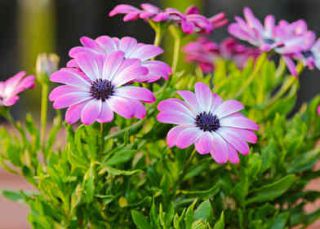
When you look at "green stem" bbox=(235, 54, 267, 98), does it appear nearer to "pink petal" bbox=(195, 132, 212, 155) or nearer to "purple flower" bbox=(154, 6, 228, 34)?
"purple flower" bbox=(154, 6, 228, 34)

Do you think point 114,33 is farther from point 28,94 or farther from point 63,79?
point 63,79

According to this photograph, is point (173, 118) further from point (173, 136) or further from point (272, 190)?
point (272, 190)

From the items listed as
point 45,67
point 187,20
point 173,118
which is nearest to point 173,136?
point 173,118

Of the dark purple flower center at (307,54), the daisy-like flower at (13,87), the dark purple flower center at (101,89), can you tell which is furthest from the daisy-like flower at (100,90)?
the dark purple flower center at (307,54)

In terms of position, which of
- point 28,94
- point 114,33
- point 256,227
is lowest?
point 256,227

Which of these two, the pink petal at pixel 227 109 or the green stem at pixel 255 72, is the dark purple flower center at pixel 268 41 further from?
the pink petal at pixel 227 109

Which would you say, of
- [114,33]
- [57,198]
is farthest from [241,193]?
[114,33]

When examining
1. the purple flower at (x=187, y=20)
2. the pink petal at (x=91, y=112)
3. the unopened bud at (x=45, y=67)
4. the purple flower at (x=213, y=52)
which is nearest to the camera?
the pink petal at (x=91, y=112)
